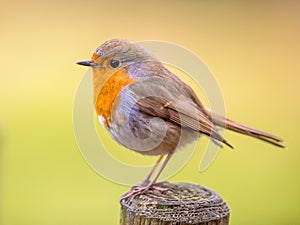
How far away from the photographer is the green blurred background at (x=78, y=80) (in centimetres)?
271

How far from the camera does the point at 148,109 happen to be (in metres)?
1.27

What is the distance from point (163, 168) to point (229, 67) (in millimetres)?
1775

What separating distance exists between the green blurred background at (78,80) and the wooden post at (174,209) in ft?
4.19

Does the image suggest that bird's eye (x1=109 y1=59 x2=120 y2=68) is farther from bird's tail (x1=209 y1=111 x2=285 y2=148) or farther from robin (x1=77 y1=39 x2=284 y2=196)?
bird's tail (x1=209 y1=111 x2=285 y2=148)

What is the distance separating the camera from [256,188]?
2816 millimetres

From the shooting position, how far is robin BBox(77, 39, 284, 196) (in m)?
1.21

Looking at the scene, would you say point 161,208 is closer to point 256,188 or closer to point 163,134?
point 163,134

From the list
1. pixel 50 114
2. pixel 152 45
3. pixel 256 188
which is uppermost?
pixel 152 45

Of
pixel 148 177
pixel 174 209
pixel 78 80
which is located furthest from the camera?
pixel 78 80

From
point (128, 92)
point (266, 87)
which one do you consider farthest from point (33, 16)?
point (128, 92)

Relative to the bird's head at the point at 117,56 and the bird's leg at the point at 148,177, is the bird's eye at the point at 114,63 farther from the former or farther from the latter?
the bird's leg at the point at 148,177

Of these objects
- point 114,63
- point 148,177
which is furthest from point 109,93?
point 148,177

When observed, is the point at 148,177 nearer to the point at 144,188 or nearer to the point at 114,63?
the point at 144,188

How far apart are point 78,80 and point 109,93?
132 centimetres
